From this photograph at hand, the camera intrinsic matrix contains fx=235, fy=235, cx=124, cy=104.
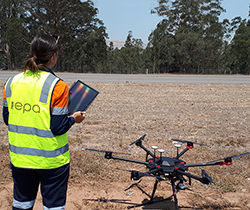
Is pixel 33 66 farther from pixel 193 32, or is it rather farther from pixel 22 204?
pixel 193 32

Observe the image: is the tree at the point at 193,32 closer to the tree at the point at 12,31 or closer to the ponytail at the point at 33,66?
the tree at the point at 12,31

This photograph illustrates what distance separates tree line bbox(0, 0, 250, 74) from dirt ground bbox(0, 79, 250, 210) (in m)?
32.6

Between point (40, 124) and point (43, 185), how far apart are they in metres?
0.49

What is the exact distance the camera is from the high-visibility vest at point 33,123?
1648mm

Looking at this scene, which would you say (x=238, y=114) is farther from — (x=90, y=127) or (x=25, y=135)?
(x=25, y=135)

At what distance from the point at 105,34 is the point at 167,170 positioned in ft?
141

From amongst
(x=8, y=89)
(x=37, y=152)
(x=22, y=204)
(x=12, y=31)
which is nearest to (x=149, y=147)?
(x=22, y=204)

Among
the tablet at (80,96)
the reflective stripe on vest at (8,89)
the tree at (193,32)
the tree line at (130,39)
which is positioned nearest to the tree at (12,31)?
the tree line at (130,39)

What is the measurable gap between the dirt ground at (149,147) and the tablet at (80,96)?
1.41m

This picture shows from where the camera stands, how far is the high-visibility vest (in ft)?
5.41

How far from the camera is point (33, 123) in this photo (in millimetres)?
1686

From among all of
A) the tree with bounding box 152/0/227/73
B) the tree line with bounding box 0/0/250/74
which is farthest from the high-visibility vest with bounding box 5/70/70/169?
the tree with bounding box 152/0/227/73

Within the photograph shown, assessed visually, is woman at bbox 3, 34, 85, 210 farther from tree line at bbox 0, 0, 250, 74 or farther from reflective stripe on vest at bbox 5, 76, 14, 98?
tree line at bbox 0, 0, 250, 74

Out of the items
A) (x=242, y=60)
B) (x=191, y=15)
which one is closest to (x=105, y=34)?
(x=191, y=15)
